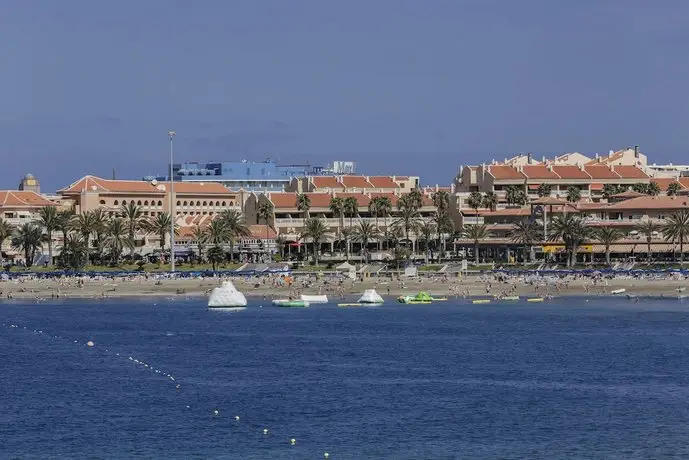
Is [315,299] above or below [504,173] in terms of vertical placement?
below

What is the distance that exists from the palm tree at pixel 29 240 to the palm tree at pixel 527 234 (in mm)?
52011

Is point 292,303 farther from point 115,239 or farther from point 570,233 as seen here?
point 570,233

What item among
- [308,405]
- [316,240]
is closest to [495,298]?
[316,240]

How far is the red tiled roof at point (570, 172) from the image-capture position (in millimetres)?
171125

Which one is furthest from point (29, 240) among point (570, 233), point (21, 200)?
point (570, 233)

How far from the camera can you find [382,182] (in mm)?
177375

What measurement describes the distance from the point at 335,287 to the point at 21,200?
175 feet

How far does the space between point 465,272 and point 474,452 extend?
8806 centimetres

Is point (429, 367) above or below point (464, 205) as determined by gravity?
below

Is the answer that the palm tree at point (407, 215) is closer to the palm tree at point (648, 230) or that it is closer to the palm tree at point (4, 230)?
the palm tree at point (648, 230)

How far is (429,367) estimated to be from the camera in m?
70.3

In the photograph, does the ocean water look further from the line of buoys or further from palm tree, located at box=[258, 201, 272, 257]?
palm tree, located at box=[258, 201, 272, 257]

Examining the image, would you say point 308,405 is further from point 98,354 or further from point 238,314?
point 238,314

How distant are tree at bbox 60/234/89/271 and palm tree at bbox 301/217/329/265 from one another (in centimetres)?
2418
